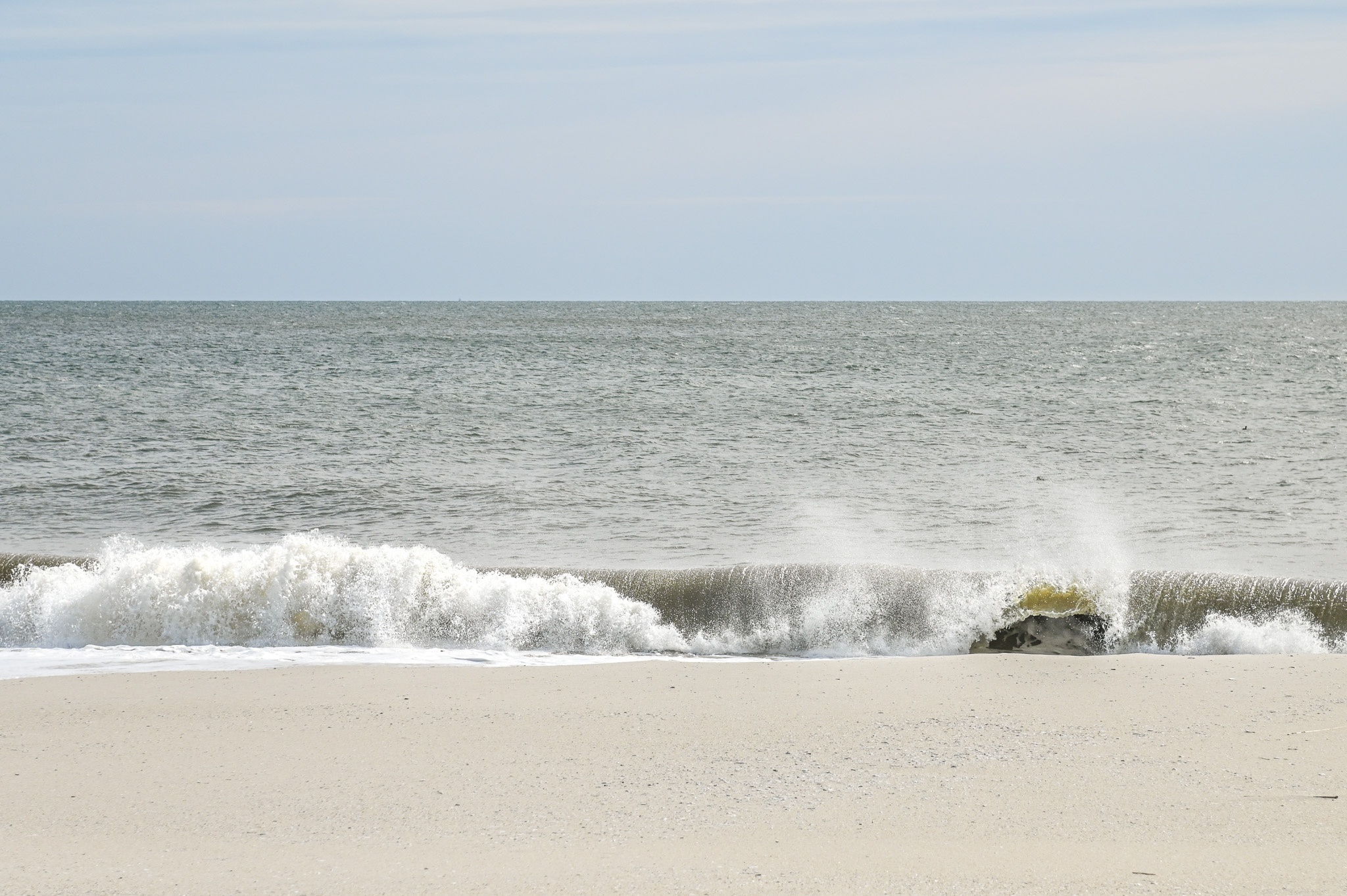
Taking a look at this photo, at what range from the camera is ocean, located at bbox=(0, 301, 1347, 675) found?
31.4ft

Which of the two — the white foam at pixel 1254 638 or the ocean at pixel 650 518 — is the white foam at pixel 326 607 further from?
the white foam at pixel 1254 638

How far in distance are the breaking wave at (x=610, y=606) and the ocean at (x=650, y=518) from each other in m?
0.03

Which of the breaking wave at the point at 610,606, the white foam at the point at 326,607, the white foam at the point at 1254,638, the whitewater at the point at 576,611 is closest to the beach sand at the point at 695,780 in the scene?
the white foam at the point at 1254,638

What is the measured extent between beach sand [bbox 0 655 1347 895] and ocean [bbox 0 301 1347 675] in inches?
74.5

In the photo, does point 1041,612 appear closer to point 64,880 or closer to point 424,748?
point 424,748

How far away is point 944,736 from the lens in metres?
5.98

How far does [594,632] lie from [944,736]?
4.18m

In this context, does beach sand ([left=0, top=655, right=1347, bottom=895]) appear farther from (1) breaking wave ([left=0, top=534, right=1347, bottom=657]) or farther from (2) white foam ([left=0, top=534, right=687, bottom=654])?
(2) white foam ([left=0, top=534, right=687, bottom=654])

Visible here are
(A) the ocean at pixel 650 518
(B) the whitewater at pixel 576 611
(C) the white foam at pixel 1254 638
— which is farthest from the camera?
(A) the ocean at pixel 650 518

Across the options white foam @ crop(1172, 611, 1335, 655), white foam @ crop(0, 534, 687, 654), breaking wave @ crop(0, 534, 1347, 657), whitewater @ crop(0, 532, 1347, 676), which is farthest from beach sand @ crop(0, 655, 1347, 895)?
white foam @ crop(0, 534, 687, 654)

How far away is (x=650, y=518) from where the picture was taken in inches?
533

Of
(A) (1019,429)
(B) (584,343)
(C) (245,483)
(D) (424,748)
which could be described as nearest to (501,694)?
(D) (424,748)

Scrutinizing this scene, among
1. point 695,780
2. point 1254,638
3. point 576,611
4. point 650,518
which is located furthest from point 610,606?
point 1254,638

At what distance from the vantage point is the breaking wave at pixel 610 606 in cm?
940
